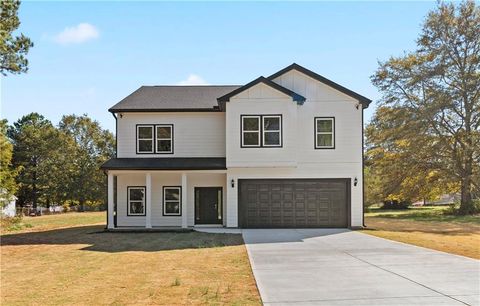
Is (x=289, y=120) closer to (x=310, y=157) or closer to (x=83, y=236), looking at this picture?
(x=310, y=157)

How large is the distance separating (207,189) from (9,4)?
1189cm

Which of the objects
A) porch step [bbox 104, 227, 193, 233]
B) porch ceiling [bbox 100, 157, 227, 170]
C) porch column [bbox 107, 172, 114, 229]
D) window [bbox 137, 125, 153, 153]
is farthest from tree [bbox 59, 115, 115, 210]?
porch step [bbox 104, 227, 193, 233]

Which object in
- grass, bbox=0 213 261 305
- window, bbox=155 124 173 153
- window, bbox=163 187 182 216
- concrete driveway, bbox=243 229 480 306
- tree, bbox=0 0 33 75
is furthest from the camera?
window, bbox=155 124 173 153

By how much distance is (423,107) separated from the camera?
32750 millimetres

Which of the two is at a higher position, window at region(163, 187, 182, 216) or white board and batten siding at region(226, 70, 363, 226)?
white board and batten siding at region(226, 70, 363, 226)

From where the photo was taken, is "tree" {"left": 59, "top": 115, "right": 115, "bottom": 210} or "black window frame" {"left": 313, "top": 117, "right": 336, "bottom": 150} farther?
"tree" {"left": 59, "top": 115, "right": 115, "bottom": 210}

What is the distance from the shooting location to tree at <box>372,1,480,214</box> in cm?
3206

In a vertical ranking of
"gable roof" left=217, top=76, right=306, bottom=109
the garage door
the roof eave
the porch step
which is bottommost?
the porch step

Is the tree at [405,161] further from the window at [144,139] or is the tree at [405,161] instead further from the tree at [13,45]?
the tree at [13,45]

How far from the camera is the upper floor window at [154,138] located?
23641 mm

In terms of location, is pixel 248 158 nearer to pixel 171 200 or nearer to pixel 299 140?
pixel 299 140

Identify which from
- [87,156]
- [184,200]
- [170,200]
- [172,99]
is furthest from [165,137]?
[87,156]

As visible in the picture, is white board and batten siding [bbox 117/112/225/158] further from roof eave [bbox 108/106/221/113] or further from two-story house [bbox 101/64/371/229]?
roof eave [bbox 108/106/221/113]

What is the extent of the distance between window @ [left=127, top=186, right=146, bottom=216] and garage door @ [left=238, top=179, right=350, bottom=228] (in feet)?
16.5
